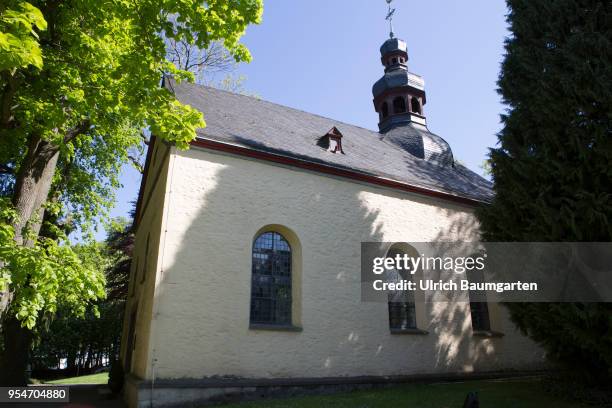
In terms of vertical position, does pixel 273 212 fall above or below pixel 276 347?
above

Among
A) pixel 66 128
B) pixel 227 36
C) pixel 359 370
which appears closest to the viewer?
pixel 227 36

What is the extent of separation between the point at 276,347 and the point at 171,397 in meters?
2.33

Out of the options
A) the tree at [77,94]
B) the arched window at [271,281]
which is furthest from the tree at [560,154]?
the tree at [77,94]

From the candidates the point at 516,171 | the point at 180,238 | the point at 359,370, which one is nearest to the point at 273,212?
the point at 180,238

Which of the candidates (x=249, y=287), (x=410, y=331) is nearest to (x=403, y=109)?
(x=410, y=331)

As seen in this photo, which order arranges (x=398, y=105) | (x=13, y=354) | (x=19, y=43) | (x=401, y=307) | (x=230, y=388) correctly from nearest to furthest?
(x=19, y=43), (x=230, y=388), (x=13, y=354), (x=401, y=307), (x=398, y=105)

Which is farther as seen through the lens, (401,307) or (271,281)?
(401,307)

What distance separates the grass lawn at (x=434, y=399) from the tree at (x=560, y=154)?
964 millimetres

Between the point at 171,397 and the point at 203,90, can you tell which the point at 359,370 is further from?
the point at 203,90

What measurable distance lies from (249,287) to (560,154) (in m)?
6.56

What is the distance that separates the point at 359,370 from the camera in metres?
9.80

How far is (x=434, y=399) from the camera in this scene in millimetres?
7922

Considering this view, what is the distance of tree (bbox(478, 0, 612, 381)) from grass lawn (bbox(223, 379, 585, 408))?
0.96m

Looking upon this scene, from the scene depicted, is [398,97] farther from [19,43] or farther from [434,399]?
[19,43]
